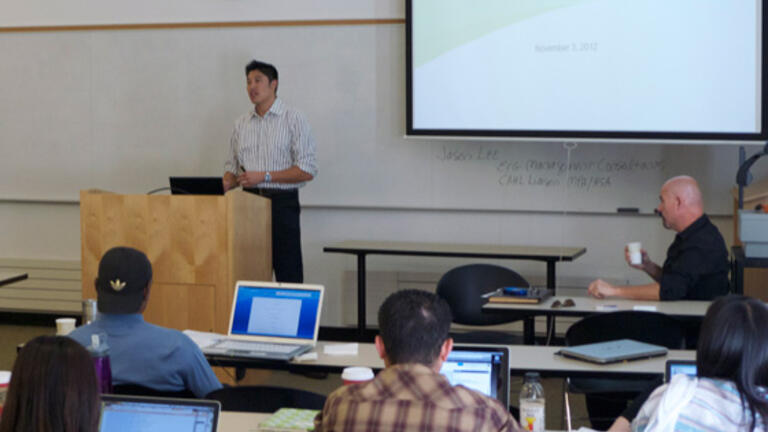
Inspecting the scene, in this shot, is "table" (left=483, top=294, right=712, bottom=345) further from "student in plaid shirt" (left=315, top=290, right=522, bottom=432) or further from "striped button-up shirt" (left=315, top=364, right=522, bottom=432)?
"striped button-up shirt" (left=315, top=364, right=522, bottom=432)

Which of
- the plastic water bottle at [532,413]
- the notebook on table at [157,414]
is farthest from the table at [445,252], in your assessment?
the notebook on table at [157,414]

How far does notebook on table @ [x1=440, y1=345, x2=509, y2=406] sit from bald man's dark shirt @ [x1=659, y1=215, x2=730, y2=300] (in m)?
2.01

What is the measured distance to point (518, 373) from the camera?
334 centimetres

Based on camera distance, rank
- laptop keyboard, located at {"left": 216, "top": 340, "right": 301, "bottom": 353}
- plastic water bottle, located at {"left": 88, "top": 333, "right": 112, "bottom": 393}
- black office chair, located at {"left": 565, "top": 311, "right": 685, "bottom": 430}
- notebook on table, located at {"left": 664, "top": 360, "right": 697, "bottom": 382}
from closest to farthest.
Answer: notebook on table, located at {"left": 664, "top": 360, "right": 697, "bottom": 382}, plastic water bottle, located at {"left": 88, "top": 333, "right": 112, "bottom": 393}, laptop keyboard, located at {"left": 216, "top": 340, "right": 301, "bottom": 353}, black office chair, located at {"left": 565, "top": 311, "right": 685, "bottom": 430}

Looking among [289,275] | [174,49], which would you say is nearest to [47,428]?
[289,275]

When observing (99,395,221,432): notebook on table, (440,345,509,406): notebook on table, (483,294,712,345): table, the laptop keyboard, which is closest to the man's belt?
(483,294,712,345): table

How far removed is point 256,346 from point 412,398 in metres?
1.92

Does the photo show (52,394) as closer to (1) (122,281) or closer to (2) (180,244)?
(1) (122,281)

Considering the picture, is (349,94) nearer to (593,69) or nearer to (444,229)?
(444,229)

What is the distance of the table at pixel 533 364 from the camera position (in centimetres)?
322

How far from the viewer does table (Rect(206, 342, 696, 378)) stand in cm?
322

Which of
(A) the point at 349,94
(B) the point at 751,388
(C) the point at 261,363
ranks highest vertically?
(A) the point at 349,94

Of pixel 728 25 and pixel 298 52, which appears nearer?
pixel 728 25

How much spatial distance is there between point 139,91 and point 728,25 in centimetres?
416
